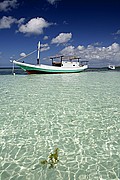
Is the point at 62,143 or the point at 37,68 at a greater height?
the point at 37,68

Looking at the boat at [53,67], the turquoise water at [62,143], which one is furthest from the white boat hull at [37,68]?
the turquoise water at [62,143]

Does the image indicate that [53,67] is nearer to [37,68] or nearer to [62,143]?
[37,68]

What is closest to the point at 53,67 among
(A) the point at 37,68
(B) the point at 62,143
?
(A) the point at 37,68

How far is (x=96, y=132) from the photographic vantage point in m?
7.48

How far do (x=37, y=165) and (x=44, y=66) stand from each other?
1682 inches

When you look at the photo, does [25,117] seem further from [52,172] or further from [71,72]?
[71,72]

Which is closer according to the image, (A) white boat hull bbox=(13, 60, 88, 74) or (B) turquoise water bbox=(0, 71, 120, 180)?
(B) turquoise water bbox=(0, 71, 120, 180)

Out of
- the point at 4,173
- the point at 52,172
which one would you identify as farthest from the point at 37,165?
the point at 4,173

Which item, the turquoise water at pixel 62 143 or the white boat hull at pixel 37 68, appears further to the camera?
the white boat hull at pixel 37 68

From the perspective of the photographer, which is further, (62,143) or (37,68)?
(37,68)

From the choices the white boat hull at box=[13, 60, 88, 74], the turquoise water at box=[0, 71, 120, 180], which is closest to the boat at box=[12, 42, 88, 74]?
the white boat hull at box=[13, 60, 88, 74]

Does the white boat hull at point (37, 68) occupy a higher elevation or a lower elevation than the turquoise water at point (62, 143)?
higher

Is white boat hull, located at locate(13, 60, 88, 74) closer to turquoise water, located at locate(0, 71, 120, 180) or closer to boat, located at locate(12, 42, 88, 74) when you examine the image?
boat, located at locate(12, 42, 88, 74)

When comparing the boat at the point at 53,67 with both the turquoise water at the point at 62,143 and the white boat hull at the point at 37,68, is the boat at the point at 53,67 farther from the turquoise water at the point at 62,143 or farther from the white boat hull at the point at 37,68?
the turquoise water at the point at 62,143
